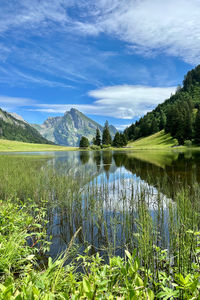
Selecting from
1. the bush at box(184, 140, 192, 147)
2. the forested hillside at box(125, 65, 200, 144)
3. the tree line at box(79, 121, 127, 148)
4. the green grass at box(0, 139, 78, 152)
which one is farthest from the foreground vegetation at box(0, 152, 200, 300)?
the tree line at box(79, 121, 127, 148)

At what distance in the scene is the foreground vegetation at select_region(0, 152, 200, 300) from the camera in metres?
2.43

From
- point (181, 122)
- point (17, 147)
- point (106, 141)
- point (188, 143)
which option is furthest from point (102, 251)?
point (106, 141)

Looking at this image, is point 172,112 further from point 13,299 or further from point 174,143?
point 13,299

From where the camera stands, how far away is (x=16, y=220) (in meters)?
4.46

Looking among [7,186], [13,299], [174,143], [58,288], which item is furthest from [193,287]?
[174,143]

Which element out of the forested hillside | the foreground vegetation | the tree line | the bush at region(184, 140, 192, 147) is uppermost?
the forested hillside

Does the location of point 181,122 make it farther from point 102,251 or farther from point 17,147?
point 102,251

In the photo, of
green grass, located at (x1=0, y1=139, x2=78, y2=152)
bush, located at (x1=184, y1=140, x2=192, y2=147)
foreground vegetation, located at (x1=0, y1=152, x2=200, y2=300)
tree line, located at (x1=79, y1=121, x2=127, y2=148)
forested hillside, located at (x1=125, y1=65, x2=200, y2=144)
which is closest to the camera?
foreground vegetation, located at (x1=0, y1=152, x2=200, y2=300)

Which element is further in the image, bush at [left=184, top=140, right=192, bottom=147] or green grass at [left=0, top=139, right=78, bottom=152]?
green grass at [left=0, top=139, right=78, bottom=152]

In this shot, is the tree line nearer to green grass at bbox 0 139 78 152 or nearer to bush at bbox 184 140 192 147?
green grass at bbox 0 139 78 152

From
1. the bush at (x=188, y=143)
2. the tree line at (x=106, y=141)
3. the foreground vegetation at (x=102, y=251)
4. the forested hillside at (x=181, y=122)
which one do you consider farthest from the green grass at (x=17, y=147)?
the foreground vegetation at (x=102, y=251)

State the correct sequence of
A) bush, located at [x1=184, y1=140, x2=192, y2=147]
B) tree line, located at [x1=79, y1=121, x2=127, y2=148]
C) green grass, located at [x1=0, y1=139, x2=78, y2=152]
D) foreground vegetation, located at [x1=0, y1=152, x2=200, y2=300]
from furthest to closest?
tree line, located at [x1=79, y1=121, x2=127, y2=148], green grass, located at [x1=0, y1=139, x2=78, y2=152], bush, located at [x1=184, y1=140, x2=192, y2=147], foreground vegetation, located at [x1=0, y1=152, x2=200, y2=300]

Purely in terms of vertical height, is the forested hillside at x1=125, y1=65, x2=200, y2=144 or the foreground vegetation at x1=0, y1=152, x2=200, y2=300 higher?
the forested hillside at x1=125, y1=65, x2=200, y2=144

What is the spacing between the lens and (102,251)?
5.86 metres
